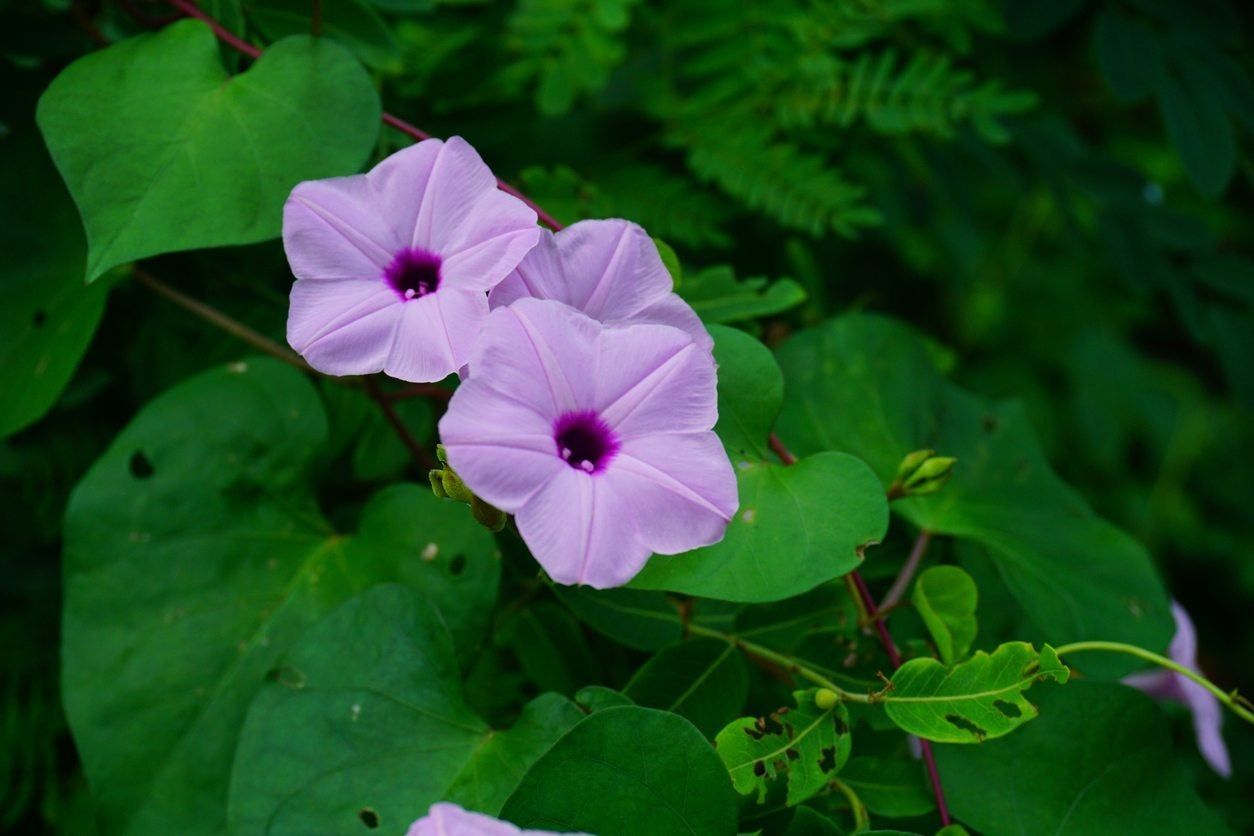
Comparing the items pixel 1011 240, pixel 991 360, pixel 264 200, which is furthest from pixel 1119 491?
pixel 264 200

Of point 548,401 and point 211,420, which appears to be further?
point 211,420

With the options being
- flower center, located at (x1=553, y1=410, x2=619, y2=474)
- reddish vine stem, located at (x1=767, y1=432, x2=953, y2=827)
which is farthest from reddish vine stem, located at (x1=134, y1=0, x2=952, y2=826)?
flower center, located at (x1=553, y1=410, x2=619, y2=474)

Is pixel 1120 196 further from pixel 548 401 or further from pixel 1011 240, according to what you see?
pixel 548 401

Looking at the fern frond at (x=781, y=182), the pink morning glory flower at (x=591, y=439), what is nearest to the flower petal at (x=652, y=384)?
the pink morning glory flower at (x=591, y=439)

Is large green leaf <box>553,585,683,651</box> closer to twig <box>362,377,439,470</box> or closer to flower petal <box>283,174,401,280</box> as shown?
twig <box>362,377,439,470</box>

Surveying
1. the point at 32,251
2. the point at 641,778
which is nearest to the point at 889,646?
the point at 641,778
